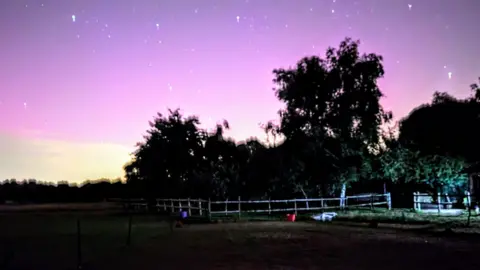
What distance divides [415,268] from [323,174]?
2736 cm

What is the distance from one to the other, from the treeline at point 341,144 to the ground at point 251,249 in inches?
634

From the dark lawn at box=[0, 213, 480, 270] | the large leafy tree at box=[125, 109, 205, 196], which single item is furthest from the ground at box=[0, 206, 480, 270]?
the large leafy tree at box=[125, 109, 205, 196]

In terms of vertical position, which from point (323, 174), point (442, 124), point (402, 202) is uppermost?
point (442, 124)

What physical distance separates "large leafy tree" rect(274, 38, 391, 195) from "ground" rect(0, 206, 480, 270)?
18.0m

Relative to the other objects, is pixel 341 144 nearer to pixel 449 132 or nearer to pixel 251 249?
pixel 449 132

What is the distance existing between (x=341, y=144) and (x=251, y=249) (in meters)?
25.4

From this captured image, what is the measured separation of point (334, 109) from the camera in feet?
129

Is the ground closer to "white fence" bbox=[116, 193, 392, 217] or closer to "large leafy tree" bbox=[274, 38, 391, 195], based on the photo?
"white fence" bbox=[116, 193, 392, 217]

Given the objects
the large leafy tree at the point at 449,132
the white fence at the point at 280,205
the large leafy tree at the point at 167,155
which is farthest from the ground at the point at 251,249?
the large leafy tree at the point at 167,155

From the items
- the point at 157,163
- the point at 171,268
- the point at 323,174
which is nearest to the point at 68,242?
the point at 171,268

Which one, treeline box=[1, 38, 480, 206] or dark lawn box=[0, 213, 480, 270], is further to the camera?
treeline box=[1, 38, 480, 206]

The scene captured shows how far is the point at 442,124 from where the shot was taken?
121 ft

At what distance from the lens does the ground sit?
1127 centimetres

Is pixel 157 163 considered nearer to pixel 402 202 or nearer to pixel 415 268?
pixel 402 202
